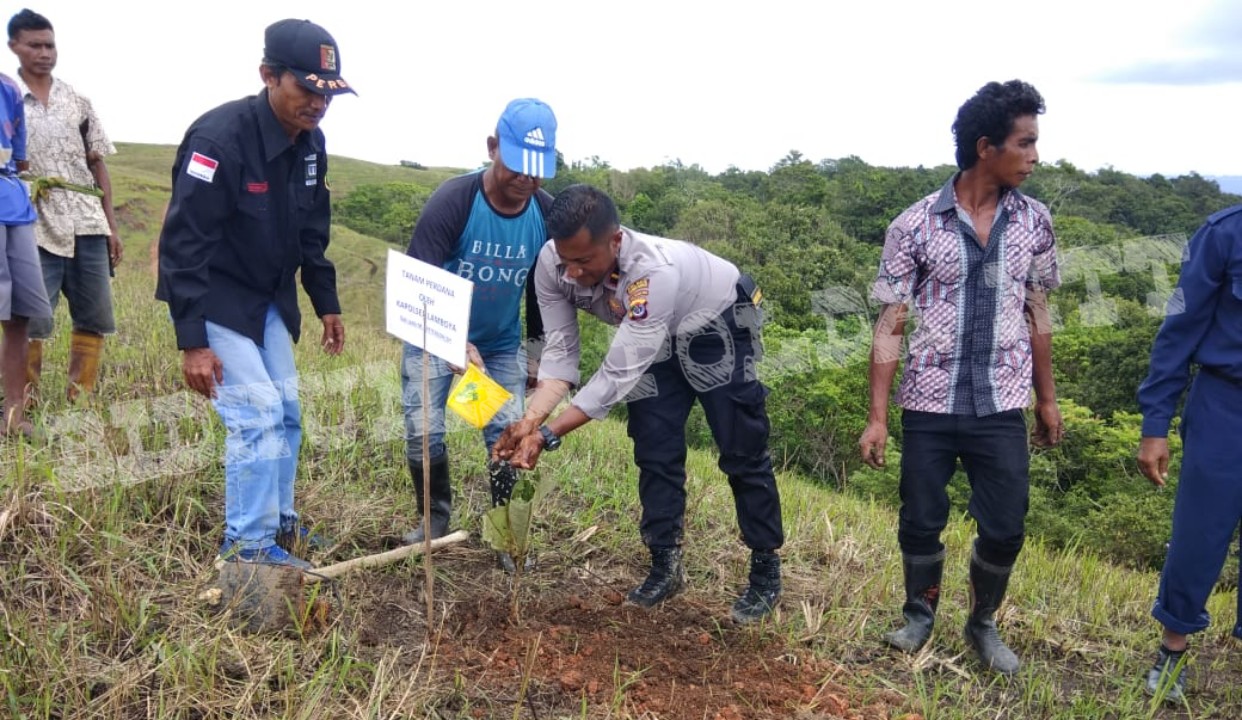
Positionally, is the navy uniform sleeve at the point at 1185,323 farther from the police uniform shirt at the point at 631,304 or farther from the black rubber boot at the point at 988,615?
the police uniform shirt at the point at 631,304

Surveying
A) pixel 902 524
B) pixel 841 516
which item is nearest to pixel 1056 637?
pixel 902 524

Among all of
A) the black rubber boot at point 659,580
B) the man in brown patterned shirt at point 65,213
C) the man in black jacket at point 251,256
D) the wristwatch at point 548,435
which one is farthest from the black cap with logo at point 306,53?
the man in brown patterned shirt at point 65,213

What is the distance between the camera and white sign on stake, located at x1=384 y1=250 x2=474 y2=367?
2920mm

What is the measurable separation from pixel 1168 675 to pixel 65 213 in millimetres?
5072

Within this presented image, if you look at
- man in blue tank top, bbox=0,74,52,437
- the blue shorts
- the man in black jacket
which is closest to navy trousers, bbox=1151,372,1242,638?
the man in black jacket

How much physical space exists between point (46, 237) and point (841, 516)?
4.18 meters

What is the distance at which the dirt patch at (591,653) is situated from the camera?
2811 millimetres

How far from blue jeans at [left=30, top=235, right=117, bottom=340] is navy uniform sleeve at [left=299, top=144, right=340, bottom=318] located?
5.33 ft

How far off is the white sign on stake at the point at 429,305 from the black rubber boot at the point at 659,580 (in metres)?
1.18

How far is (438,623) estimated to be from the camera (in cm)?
330

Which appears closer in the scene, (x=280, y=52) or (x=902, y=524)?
(x=280, y=52)

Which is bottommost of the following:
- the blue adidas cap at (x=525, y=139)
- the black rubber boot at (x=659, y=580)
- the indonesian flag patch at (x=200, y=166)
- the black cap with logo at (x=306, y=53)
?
the black rubber boot at (x=659, y=580)

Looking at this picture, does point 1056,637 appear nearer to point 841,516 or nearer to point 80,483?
point 841,516

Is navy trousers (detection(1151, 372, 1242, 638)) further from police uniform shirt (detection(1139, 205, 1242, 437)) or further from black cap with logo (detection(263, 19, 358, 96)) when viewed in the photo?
black cap with logo (detection(263, 19, 358, 96))
